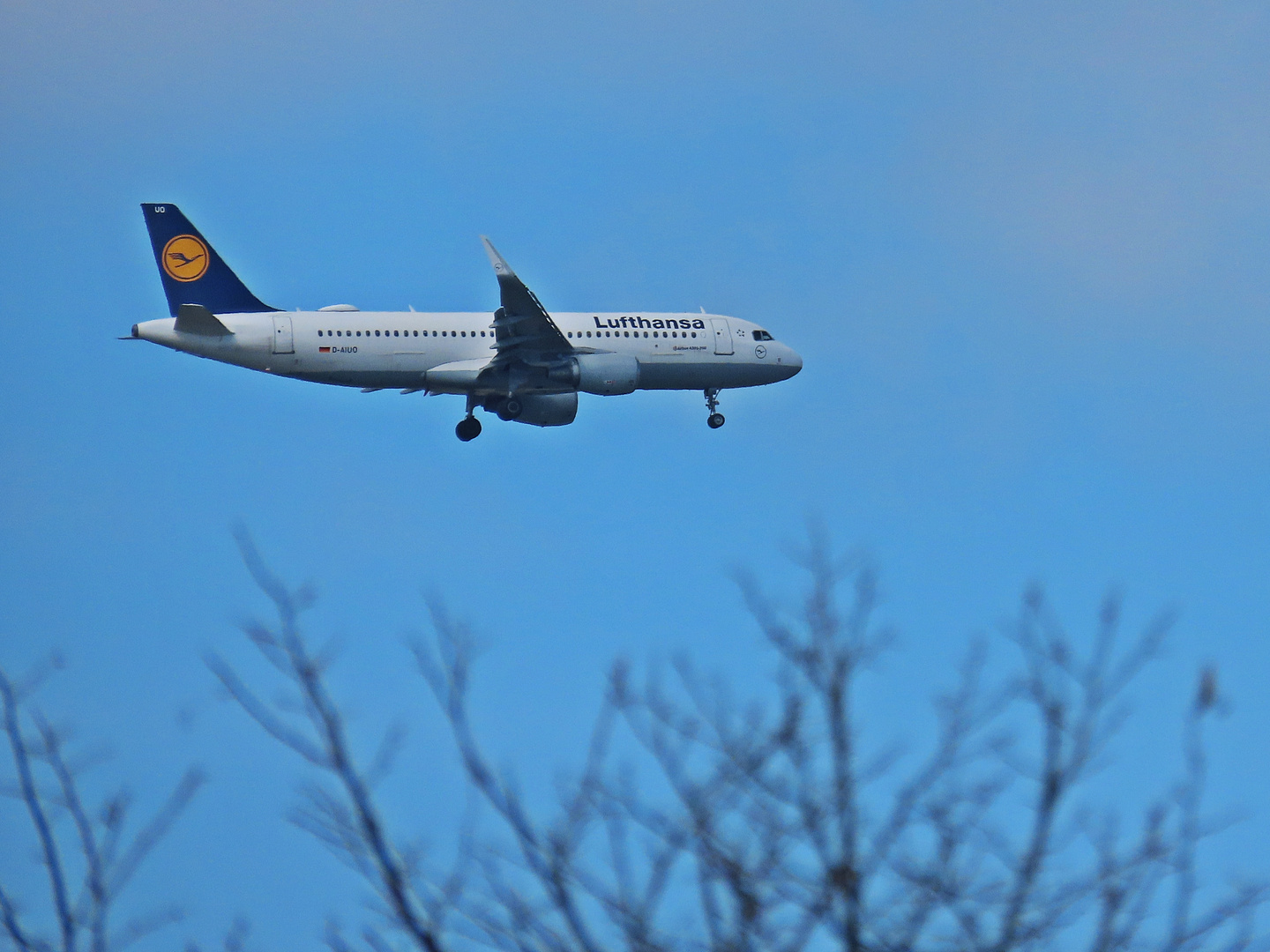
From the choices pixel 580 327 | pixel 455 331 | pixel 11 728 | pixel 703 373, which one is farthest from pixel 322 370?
pixel 11 728

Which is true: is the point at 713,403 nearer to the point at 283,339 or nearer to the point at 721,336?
the point at 721,336

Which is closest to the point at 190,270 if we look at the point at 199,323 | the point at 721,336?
the point at 199,323

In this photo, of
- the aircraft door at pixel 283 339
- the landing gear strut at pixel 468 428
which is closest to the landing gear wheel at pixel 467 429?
the landing gear strut at pixel 468 428

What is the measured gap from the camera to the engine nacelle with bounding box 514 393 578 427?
4734cm

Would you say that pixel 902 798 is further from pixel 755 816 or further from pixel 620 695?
pixel 620 695

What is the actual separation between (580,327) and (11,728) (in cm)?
4076

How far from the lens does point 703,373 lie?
51.1 m

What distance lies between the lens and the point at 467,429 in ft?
161

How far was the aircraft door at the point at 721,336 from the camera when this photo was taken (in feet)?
168

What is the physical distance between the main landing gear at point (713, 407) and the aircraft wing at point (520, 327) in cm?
643

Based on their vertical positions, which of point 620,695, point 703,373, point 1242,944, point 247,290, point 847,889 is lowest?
point 1242,944

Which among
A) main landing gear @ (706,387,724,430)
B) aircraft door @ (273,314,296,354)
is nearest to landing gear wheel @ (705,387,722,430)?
main landing gear @ (706,387,724,430)

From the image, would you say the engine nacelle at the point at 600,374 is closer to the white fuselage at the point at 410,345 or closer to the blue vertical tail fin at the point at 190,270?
the white fuselage at the point at 410,345

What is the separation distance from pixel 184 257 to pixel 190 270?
1.97 ft
